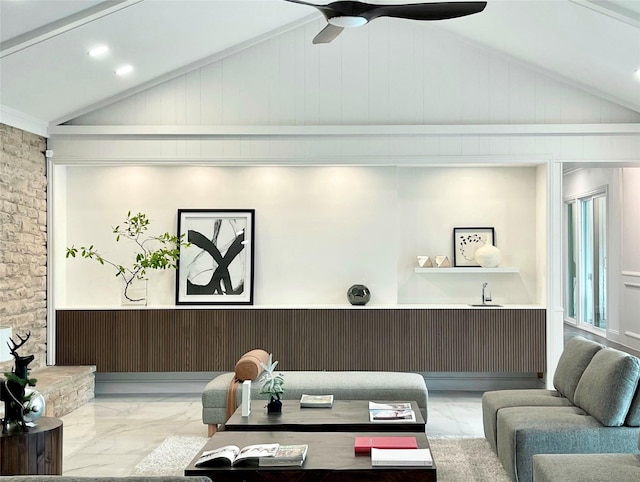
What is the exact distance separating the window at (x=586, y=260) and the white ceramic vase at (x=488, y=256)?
390 cm

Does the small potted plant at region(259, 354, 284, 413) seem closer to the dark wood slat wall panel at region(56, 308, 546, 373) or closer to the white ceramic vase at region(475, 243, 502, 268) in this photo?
the dark wood slat wall panel at region(56, 308, 546, 373)

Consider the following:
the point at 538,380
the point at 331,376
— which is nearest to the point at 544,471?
the point at 331,376

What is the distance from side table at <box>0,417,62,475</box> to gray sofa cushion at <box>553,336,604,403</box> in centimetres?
305

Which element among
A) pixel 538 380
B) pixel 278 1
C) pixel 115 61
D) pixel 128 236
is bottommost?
pixel 538 380

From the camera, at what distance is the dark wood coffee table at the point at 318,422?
13.7 feet

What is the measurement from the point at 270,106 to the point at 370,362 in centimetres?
257

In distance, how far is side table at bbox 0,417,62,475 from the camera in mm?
3510

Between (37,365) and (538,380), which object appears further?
(538,380)

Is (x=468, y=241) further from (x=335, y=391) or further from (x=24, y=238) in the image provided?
(x=24, y=238)

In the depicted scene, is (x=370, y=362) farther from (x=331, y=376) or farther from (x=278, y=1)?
(x=278, y=1)

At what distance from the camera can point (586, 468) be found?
3104 millimetres

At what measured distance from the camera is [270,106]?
680cm

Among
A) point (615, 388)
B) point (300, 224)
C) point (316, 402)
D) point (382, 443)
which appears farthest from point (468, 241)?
point (382, 443)

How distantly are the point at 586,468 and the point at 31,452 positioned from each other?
2610 millimetres
